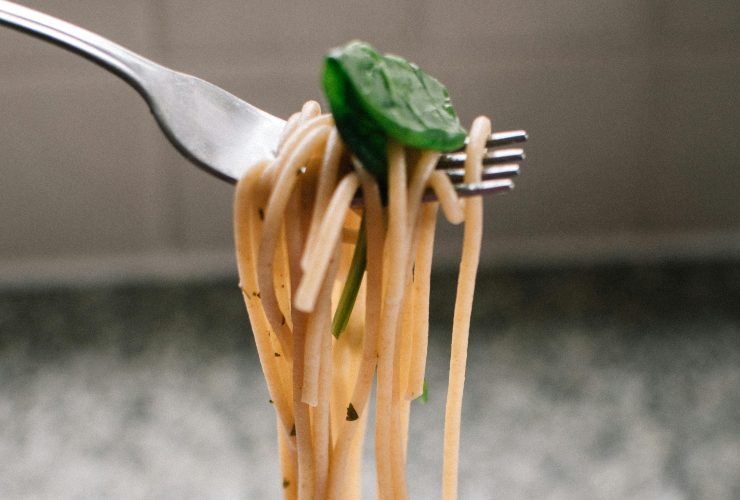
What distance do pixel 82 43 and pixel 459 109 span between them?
684 millimetres

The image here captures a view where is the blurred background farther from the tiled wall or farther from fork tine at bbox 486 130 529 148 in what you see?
fork tine at bbox 486 130 529 148

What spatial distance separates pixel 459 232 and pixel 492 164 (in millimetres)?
689

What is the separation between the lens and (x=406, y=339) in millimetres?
563

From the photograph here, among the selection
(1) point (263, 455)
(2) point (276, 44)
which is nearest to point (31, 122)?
(2) point (276, 44)

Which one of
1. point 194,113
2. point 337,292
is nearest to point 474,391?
point 337,292

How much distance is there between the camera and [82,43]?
573mm

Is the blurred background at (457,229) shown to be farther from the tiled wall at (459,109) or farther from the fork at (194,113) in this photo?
the fork at (194,113)

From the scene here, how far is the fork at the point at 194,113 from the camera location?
549 mm

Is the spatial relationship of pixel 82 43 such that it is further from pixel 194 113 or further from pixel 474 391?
pixel 474 391

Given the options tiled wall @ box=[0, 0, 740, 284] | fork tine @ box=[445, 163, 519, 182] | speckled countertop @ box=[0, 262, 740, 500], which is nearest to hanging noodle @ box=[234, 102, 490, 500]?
fork tine @ box=[445, 163, 519, 182]

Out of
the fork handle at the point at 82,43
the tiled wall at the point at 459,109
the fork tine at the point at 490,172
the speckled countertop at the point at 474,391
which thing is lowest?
the speckled countertop at the point at 474,391

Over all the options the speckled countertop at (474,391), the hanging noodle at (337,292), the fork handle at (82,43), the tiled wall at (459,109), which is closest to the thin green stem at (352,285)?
the hanging noodle at (337,292)

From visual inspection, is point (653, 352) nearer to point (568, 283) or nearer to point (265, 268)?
point (568, 283)

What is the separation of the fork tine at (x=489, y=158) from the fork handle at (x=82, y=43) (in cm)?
18
